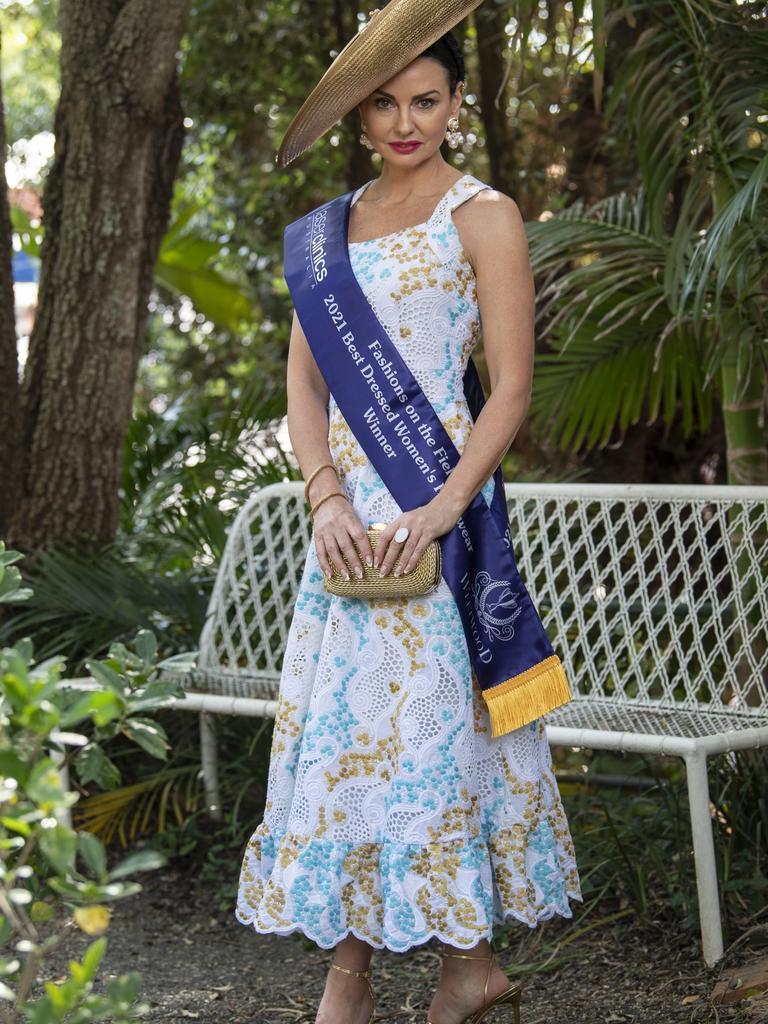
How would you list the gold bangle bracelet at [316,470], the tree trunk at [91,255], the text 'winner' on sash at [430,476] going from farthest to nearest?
the tree trunk at [91,255], the gold bangle bracelet at [316,470], the text 'winner' on sash at [430,476]

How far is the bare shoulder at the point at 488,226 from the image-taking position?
7.72 ft

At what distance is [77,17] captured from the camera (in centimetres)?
444

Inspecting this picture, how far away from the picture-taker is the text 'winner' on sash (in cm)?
236

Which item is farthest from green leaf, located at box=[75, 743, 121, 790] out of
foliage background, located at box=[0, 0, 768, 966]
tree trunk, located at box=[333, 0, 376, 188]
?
tree trunk, located at box=[333, 0, 376, 188]

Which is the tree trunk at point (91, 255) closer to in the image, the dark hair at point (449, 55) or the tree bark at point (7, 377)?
the tree bark at point (7, 377)

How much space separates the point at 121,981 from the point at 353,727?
3.27ft

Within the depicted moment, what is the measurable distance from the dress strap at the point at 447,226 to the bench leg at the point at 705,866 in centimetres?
130

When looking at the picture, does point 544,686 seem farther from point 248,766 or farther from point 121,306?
point 121,306

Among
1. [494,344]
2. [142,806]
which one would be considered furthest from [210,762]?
[494,344]

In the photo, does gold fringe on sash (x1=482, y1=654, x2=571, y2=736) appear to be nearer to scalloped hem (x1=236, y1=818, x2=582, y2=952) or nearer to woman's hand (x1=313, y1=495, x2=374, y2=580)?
scalloped hem (x1=236, y1=818, x2=582, y2=952)

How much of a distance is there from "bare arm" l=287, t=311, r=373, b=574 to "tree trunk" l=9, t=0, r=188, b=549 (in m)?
1.99

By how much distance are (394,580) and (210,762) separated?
192cm

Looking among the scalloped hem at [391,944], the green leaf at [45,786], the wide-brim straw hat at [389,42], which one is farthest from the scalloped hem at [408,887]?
the wide-brim straw hat at [389,42]

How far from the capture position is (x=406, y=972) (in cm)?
325
